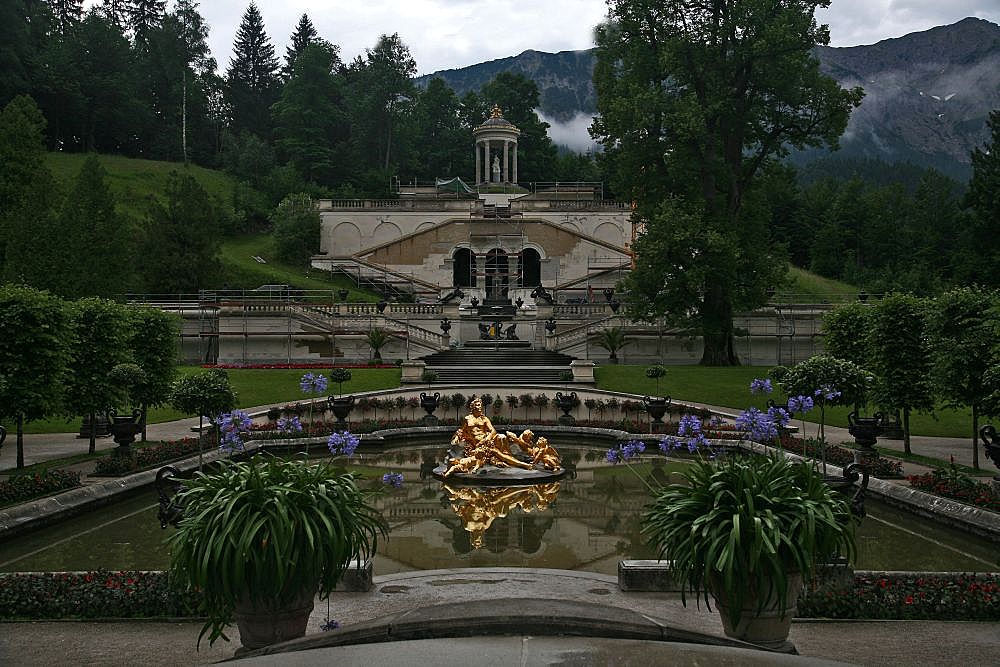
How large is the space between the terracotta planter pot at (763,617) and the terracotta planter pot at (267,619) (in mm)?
3264

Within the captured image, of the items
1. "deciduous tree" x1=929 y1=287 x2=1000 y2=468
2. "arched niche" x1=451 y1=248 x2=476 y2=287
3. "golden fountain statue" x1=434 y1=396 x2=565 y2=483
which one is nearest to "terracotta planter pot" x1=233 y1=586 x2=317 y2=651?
"golden fountain statue" x1=434 y1=396 x2=565 y2=483

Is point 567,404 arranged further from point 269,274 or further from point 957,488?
point 269,274

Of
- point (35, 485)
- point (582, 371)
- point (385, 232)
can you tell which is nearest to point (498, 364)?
point (582, 371)

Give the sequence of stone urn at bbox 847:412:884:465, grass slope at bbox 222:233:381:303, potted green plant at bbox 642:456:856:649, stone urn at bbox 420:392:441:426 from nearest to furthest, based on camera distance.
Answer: potted green plant at bbox 642:456:856:649
stone urn at bbox 847:412:884:465
stone urn at bbox 420:392:441:426
grass slope at bbox 222:233:381:303

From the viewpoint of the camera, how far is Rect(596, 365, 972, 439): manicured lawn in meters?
24.8

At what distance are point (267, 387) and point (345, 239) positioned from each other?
37.0 m

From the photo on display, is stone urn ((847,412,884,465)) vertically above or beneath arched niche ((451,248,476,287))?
beneath

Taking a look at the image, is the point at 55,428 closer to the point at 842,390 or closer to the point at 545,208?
the point at 842,390

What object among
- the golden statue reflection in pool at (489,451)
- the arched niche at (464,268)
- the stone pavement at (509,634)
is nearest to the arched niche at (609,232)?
the arched niche at (464,268)

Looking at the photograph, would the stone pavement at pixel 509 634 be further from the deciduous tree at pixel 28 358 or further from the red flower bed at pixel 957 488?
the deciduous tree at pixel 28 358

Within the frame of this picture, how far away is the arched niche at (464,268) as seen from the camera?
2409 inches

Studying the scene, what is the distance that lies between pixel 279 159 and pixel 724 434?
7531 centimetres

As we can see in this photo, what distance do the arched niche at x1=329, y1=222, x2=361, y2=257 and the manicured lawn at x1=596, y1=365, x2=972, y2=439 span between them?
3564 centimetres

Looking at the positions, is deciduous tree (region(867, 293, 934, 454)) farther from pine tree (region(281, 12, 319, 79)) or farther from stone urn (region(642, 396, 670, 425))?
pine tree (region(281, 12, 319, 79))
